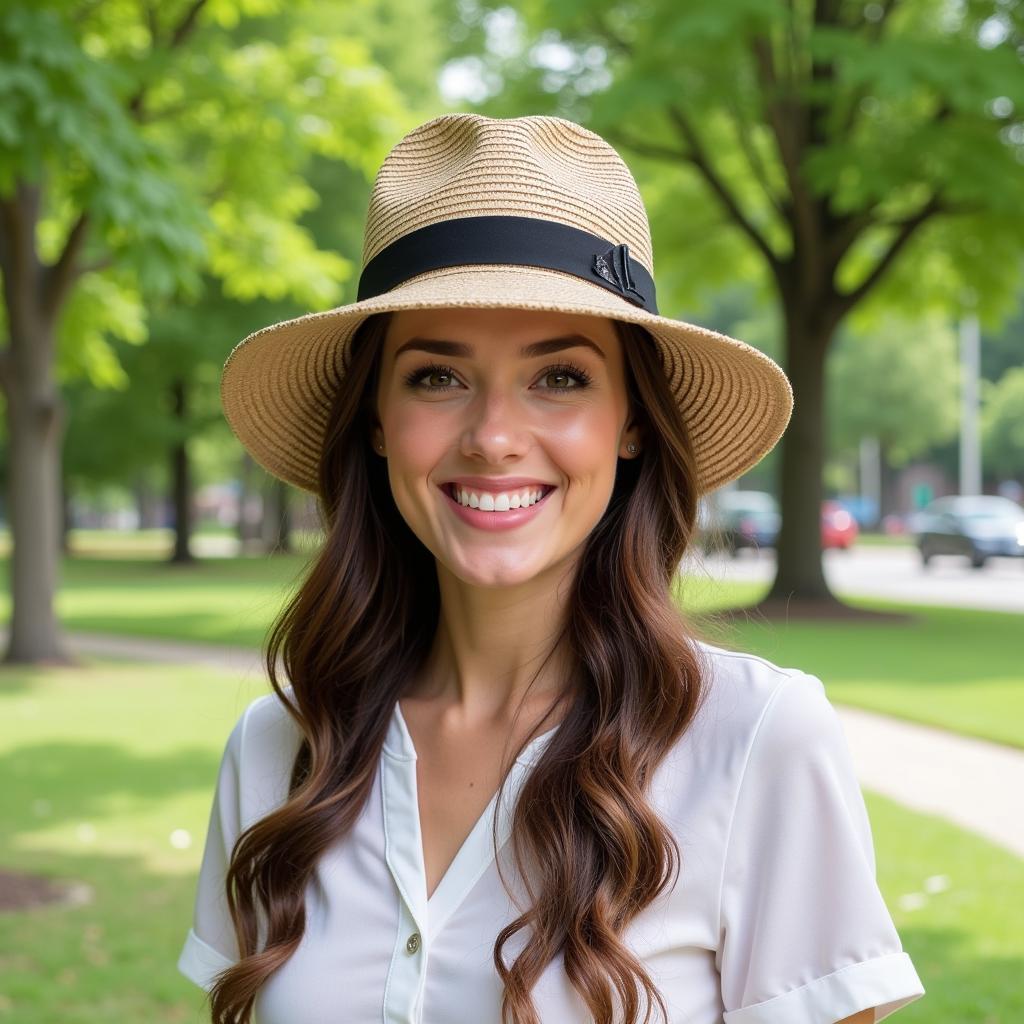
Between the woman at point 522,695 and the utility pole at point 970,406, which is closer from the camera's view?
the woman at point 522,695

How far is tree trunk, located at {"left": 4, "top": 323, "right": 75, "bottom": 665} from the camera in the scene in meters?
12.9

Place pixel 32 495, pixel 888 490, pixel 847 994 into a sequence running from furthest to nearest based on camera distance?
pixel 888 490 → pixel 32 495 → pixel 847 994

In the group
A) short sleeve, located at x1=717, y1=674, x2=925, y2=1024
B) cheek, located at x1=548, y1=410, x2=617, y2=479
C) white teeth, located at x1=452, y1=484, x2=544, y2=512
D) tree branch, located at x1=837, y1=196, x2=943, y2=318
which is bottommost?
short sleeve, located at x1=717, y1=674, x2=925, y2=1024

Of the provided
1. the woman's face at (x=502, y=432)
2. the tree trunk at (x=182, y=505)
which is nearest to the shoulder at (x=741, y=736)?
the woman's face at (x=502, y=432)

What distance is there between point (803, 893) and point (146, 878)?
5.07m

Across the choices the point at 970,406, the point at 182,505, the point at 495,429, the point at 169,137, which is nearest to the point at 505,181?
the point at 495,429

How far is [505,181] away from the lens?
6.53 ft

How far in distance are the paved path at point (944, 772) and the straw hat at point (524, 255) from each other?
414 cm

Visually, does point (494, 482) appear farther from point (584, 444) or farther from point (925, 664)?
point (925, 664)

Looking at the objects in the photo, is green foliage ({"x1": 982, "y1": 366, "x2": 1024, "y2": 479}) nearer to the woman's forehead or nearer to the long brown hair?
the long brown hair

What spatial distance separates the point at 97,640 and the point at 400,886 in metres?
14.8

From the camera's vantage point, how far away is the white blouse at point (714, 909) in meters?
1.77

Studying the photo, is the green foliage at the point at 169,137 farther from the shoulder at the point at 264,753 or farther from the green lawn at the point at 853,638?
the shoulder at the point at 264,753

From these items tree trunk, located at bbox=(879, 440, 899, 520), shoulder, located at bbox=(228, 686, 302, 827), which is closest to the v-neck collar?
shoulder, located at bbox=(228, 686, 302, 827)
